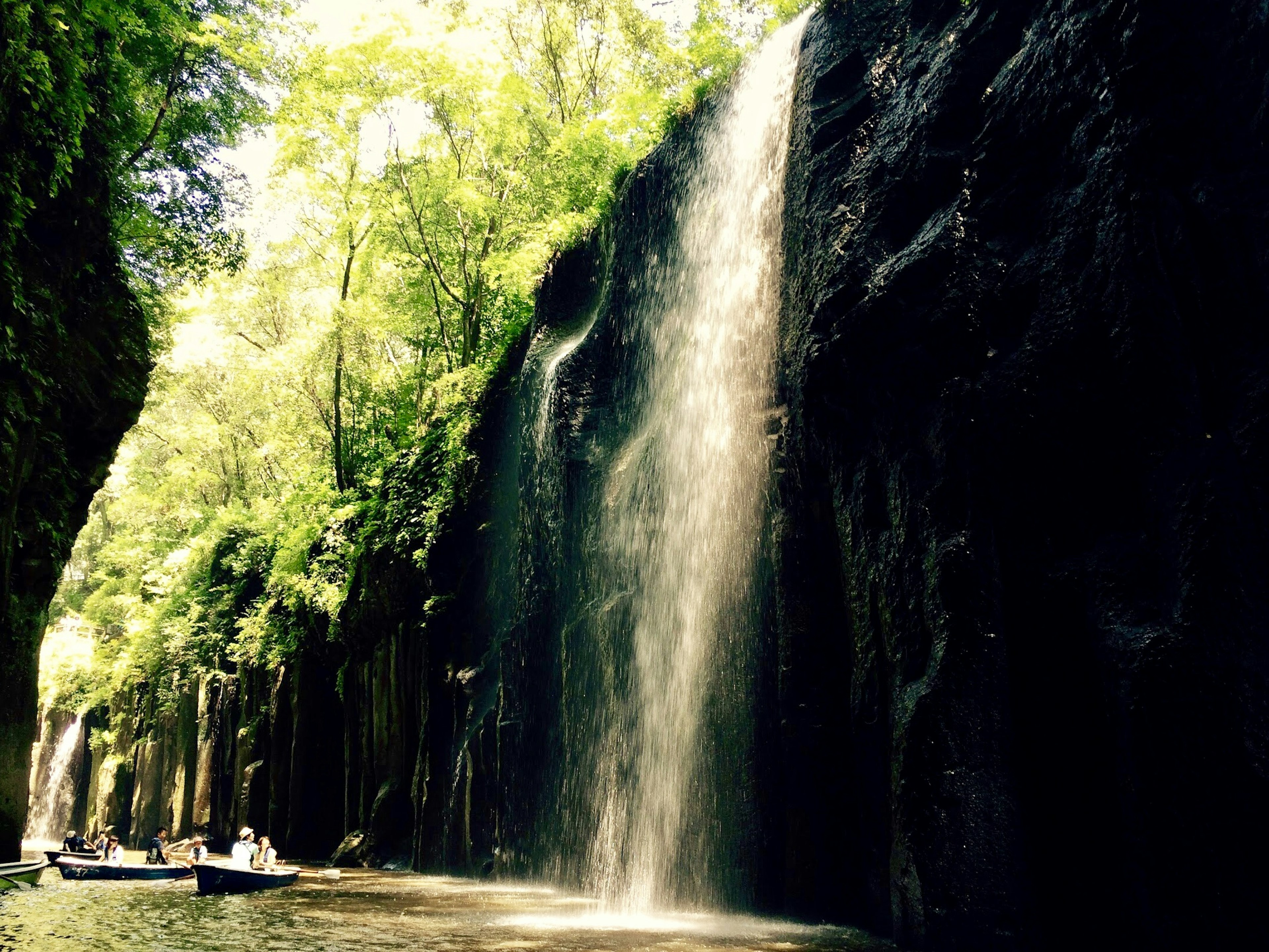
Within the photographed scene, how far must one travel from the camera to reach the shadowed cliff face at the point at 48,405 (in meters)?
11.4

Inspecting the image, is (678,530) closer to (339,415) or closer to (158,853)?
(158,853)

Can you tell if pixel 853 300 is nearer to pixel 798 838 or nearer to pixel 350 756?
pixel 798 838

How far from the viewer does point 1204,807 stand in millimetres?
6156

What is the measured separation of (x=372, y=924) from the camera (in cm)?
1008

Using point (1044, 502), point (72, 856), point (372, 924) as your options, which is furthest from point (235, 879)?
point (1044, 502)

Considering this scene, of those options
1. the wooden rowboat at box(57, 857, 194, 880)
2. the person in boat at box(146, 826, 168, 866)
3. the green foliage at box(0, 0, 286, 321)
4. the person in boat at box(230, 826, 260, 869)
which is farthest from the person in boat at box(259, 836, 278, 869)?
the green foliage at box(0, 0, 286, 321)

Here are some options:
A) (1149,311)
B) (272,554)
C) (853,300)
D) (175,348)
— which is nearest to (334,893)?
(853,300)

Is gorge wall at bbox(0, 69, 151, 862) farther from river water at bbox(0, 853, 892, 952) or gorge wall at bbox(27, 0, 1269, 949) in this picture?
gorge wall at bbox(27, 0, 1269, 949)

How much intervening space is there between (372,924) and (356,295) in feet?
69.9

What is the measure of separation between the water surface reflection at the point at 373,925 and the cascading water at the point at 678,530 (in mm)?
1201

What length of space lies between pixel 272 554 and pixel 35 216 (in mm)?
18722

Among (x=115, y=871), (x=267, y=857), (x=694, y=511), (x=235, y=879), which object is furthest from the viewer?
(x=115, y=871)

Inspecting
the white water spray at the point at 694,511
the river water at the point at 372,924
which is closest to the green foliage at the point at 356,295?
the white water spray at the point at 694,511

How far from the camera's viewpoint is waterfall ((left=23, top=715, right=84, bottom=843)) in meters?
39.3
